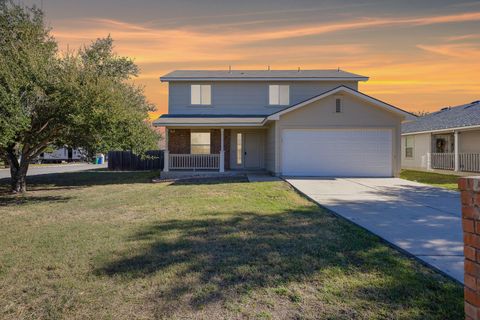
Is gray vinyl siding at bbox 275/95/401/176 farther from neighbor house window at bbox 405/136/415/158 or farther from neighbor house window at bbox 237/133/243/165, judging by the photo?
neighbor house window at bbox 405/136/415/158

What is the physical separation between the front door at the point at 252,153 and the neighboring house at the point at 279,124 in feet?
0.21

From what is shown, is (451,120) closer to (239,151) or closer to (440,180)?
(440,180)

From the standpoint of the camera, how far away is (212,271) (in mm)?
4340

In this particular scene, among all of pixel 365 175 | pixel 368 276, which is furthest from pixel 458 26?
pixel 368 276

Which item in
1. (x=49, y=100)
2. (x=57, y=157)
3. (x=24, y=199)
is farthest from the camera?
(x=57, y=157)

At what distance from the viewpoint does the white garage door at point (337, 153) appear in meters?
17.0

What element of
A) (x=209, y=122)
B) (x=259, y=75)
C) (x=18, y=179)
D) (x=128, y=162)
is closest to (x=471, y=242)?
(x=18, y=179)

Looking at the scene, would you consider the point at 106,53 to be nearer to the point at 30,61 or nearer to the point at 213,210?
the point at 30,61

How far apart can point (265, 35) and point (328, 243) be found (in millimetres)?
9747

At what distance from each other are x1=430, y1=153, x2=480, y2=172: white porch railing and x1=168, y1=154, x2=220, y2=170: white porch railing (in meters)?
15.1

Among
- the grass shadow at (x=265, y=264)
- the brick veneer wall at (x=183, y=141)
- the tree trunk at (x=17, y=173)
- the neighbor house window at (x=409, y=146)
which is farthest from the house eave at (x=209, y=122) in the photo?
the neighbor house window at (x=409, y=146)

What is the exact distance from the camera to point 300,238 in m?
5.85

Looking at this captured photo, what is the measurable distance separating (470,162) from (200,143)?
53.9 feet

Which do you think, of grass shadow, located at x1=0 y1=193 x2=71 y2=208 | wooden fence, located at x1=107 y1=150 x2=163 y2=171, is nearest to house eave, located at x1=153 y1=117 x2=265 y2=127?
grass shadow, located at x1=0 y1=193 x2=71 y2=208
